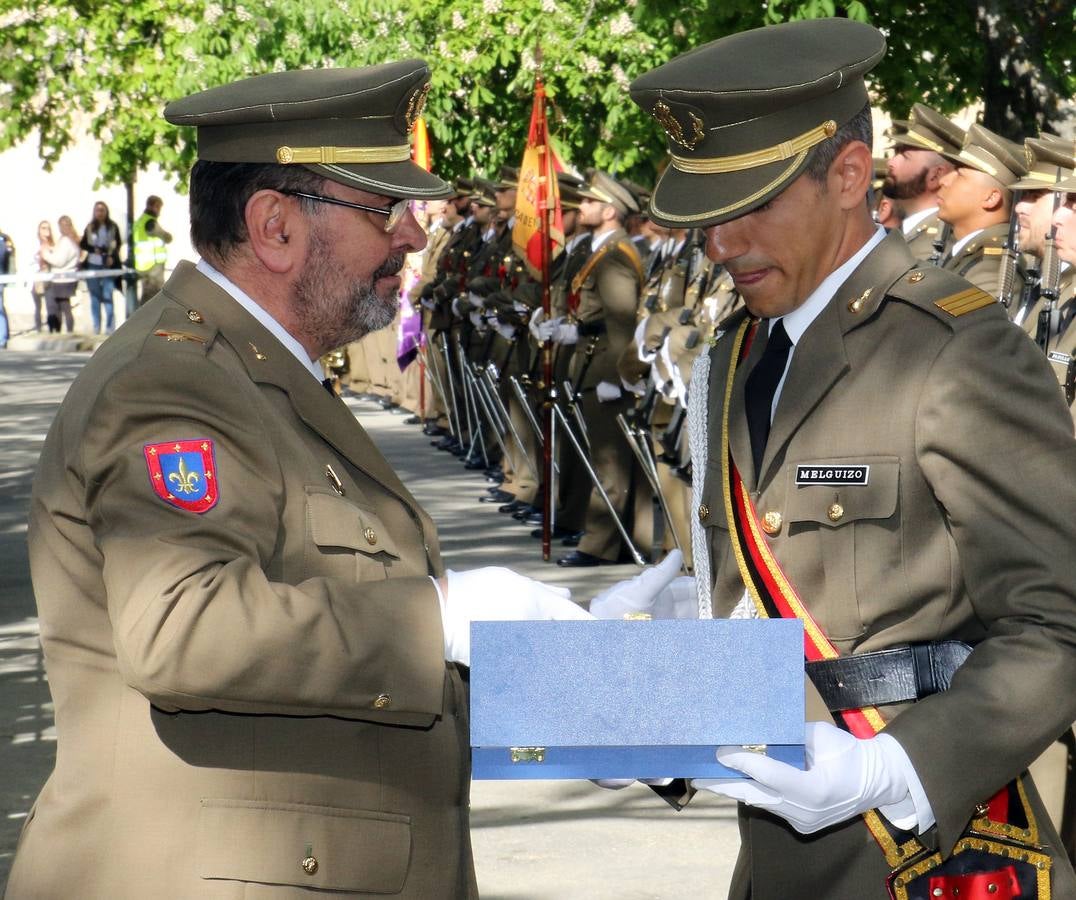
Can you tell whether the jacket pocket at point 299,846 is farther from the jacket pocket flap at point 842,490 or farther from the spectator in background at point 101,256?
the spectator in background at point 101,256

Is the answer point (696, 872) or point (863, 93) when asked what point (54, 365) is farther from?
point (863, 93)

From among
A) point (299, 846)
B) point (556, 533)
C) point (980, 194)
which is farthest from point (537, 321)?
point (299, 846)

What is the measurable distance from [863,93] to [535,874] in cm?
328

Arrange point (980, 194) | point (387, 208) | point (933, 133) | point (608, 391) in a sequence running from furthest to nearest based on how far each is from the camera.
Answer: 1. point (608, 391)
2. point (933, 133)
3. point (980, 194)
4. point (387, 208)

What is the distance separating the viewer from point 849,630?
2525 mm

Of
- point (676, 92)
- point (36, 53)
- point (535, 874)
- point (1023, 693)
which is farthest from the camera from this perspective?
point (36, 53)

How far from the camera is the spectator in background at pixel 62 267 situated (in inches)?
1110

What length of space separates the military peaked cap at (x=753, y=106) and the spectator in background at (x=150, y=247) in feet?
73.8

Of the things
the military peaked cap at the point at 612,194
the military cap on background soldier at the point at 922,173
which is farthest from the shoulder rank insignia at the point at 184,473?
the military peaked cap at the point at 612,194

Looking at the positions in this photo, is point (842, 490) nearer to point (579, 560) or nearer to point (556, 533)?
point (579, 560)

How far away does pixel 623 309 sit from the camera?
10.8 meters

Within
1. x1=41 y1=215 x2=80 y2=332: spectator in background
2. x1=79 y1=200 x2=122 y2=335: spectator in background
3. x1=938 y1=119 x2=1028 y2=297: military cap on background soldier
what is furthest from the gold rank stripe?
x1=41 y1=215 x2=80 y2=332: spectator in background

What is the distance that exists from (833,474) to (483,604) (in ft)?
1.88

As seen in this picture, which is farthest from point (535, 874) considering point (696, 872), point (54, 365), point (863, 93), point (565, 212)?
point (54, 365)
